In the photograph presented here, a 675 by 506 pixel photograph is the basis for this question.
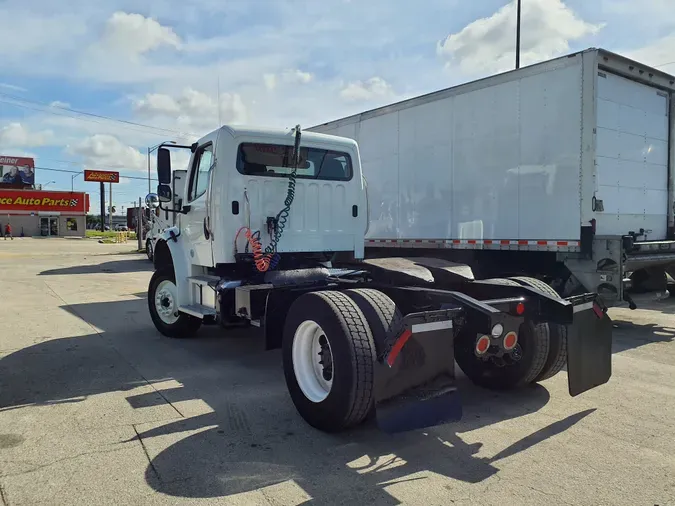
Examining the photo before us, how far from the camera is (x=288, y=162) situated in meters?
6.41

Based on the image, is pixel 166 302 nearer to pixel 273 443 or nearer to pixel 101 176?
pixel 273 443

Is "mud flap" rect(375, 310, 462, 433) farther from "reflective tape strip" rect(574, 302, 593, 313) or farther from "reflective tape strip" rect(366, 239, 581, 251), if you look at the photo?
"reflective tape strip" rect(366, 239, 581, 251)

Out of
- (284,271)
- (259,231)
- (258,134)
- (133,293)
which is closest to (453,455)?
(284,271)

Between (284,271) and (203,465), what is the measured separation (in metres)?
A: 2.83

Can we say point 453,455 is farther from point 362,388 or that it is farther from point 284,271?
point 284,271

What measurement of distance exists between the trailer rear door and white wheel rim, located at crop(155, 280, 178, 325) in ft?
19.4

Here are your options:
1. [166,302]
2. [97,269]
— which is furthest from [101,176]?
[166,302]

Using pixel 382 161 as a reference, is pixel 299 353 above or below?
below

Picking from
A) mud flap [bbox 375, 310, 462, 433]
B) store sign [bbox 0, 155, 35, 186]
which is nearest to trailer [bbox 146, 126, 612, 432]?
mud flap [bbox 375, 310, 462, 433]

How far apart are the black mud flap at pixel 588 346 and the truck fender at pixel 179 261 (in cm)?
452

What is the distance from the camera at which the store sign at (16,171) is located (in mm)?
77812

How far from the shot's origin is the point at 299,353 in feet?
14.8

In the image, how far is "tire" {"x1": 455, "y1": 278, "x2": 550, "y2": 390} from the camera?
4.66 metres

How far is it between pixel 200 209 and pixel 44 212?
2561 inches
